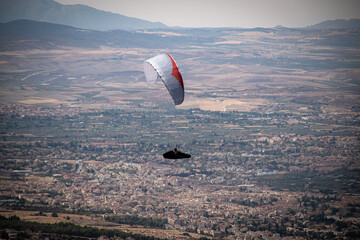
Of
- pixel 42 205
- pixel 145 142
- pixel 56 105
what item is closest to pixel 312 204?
pixel 42 205

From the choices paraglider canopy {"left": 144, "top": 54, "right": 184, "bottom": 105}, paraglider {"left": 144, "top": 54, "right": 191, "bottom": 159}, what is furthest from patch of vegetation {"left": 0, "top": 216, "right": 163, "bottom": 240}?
paraglider canopy {"left": 144, "top": 54, "right": 184, "bottom": 105}

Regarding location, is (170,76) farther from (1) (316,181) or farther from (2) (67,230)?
(1) (316,181)

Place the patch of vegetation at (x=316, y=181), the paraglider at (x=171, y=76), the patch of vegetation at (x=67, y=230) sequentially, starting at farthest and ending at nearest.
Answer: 1. the patch of vegetation at (x=316, y=181)
2. the patch of vegetation at (x=67, y=230)
3. the paraglider at (x=171, y=76)

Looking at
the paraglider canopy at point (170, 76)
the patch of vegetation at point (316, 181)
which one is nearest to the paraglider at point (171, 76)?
the paraglider canopy at point (170, 76)

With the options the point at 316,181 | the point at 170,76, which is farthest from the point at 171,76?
the point at 316,181

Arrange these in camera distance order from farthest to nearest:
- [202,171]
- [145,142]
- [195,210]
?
[145,142] < [202,171] < [195,210]

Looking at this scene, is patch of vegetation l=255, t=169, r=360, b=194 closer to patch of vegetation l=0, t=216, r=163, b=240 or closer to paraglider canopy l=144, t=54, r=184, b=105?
patch of vegetation l=0, t=216, r=163, b=240

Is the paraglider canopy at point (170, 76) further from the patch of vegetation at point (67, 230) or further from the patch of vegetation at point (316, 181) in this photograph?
the patch of vegetation at point (316, 181)

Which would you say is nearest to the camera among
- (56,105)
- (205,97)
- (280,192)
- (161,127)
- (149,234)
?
(149,234)

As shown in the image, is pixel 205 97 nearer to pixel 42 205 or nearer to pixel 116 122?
pixel 116 122

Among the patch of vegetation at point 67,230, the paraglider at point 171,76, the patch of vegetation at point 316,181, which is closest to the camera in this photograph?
the paraglider at point 171,76

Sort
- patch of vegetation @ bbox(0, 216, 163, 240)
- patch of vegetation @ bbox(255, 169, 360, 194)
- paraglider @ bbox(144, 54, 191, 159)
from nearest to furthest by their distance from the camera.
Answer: paraglider @ bbox(144, 54, 191, 159) → patch of vegetation @ bbox(0, 216, 163, 240) → patch of vegetation @ bbox(255, 169, 360, 194)
